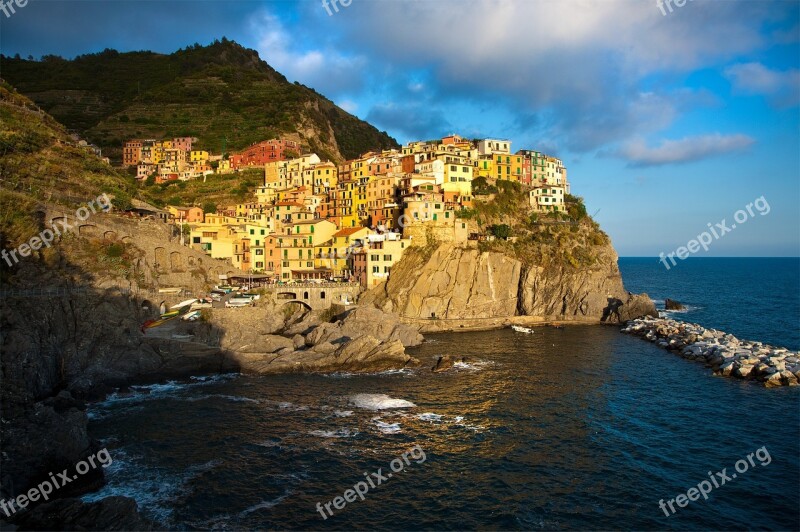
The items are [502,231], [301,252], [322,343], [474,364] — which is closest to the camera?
[474,364]

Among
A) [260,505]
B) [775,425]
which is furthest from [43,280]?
[775,425]

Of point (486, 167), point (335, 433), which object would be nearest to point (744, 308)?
point (486, 167)

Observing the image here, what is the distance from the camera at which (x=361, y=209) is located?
8094 cm

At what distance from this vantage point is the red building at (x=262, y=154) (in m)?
111

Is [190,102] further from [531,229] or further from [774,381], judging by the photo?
[774,381]

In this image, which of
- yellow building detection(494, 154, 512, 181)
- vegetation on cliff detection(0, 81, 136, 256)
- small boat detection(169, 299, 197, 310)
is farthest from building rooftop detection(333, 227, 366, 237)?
yellow building detection(494, 154, 512, 181)

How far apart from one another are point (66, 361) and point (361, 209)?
4960 centimetres

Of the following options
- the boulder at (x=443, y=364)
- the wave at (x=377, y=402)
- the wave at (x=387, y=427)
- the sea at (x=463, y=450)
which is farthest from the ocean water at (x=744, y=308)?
the wave at (x=387, y=427)

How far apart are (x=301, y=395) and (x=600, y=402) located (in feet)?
71.9

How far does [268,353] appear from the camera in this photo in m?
46.8

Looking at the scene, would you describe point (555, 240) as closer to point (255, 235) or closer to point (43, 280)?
point (255, 235)

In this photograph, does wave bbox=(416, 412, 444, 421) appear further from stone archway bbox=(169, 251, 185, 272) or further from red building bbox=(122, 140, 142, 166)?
red building bbox=(122, 140, 142, 166)

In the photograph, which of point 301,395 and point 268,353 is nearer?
point 301,395

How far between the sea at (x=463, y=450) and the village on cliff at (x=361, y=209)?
92.4 feet
